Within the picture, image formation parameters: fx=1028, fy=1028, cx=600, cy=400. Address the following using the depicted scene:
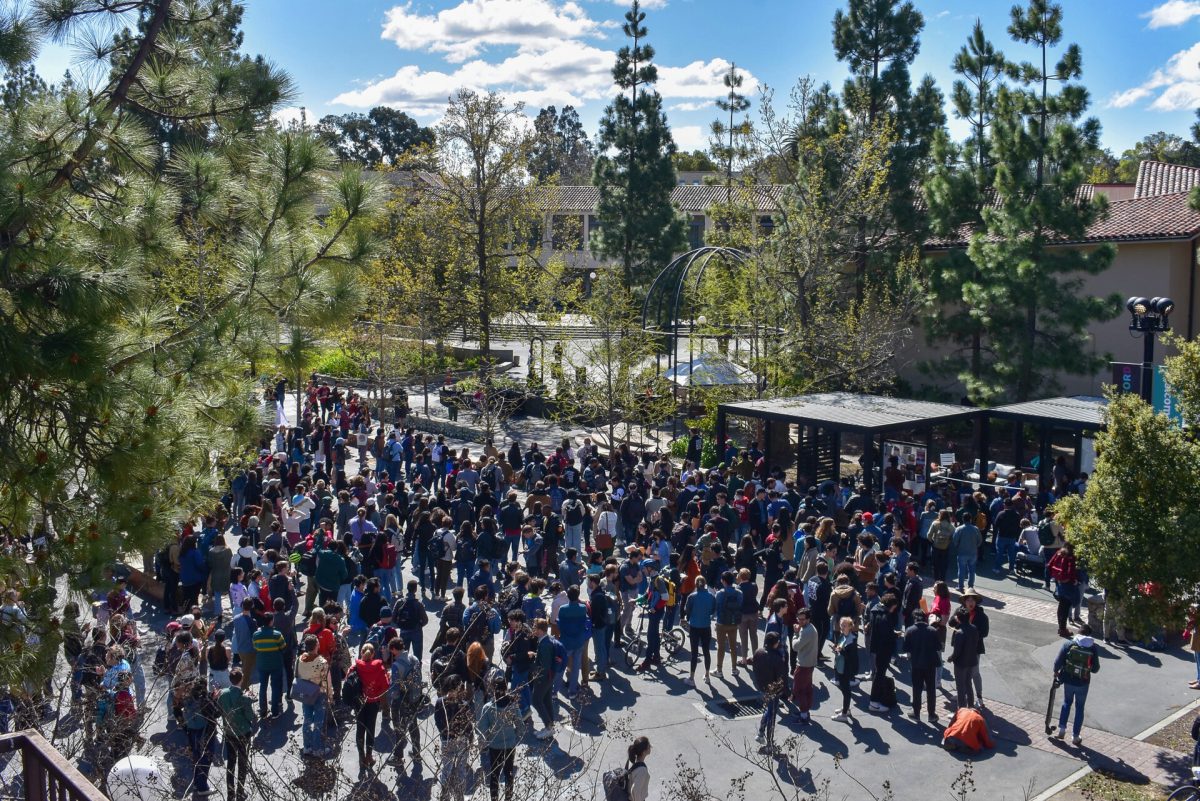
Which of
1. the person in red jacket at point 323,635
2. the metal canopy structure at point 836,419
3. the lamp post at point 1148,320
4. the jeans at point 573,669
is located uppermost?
the lamp post at point 1148,320

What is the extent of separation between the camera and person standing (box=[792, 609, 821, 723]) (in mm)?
11367

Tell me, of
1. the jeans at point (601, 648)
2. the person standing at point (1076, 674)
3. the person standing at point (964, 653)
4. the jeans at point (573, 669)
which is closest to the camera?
the person standing at point (1076, 674)

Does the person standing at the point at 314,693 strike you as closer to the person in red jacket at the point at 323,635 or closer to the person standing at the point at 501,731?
the person in red jacket at the point at 323,635

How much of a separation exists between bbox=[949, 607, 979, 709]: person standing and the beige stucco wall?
19445 mm

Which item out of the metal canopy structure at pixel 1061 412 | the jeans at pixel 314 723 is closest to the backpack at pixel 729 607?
the jeans at pixel 314 723

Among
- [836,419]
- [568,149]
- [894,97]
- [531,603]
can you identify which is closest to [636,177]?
[894,97]

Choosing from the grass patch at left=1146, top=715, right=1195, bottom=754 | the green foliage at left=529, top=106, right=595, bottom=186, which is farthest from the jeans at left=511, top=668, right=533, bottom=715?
the green foliage at left=529, top=106, right=595, bottom=186

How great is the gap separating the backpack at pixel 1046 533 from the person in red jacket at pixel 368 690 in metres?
10.8

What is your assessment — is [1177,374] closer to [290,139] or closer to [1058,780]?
[1058,780]

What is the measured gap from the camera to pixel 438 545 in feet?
49.1

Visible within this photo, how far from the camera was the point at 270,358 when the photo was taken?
7.20 meters

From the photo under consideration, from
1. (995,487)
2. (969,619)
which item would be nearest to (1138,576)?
(969,619)

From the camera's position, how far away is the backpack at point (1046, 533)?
16031 mm

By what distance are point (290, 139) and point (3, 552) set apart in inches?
134
